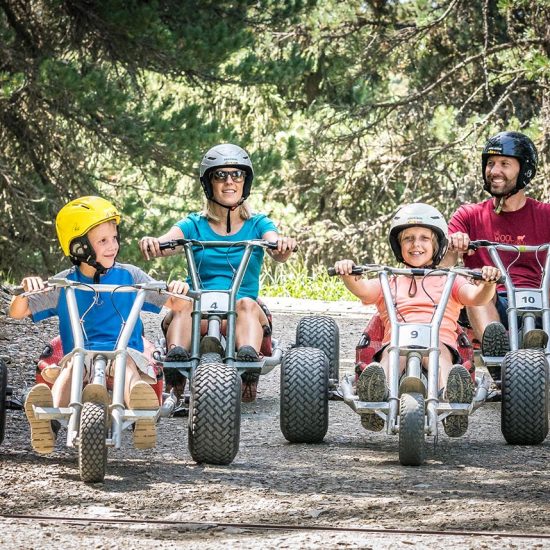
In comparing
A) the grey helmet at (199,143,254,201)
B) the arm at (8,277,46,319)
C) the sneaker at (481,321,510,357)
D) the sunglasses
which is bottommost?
the sneaker at (481,321,510,357)

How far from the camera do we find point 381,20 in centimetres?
1909

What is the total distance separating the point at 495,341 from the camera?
7.42 metres

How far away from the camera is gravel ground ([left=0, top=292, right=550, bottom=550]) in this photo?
4.33 meters

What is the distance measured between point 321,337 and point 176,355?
1.08m

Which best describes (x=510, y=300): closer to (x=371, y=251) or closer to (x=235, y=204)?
(x=235, y=204)

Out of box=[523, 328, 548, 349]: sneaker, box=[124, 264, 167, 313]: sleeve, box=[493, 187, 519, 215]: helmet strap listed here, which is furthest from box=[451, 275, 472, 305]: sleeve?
box=[493, 187, 519, 215]: helmet strap

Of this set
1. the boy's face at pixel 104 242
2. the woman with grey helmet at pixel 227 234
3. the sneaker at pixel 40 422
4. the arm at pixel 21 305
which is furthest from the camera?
the woman with grey helmet at pixel 227 234

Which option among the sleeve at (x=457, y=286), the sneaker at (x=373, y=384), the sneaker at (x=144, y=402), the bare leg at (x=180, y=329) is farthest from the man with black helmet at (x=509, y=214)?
the sneaker at (x=144, y=402)

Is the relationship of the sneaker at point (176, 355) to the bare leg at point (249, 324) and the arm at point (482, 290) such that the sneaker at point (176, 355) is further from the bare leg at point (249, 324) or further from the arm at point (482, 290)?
the arm at point (482, 290)

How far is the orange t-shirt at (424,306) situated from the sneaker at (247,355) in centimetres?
92

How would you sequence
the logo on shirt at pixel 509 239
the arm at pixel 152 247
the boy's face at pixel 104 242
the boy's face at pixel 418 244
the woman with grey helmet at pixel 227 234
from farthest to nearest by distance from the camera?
1. the logo on shirt at pixel 509 239
2. the woman with grey helmet at pixel 227 234
3. the arm at pixel 152 247
4. the boy's face at pixel 418 244
5. the boy's face at pixel 104 242

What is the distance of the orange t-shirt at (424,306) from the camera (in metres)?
6.36

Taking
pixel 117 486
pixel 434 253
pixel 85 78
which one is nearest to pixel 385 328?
pixel 434 253

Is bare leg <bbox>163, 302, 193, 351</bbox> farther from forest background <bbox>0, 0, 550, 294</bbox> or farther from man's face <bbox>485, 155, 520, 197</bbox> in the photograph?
forest background <bbox>0, 0, 550, 294</bbox>
